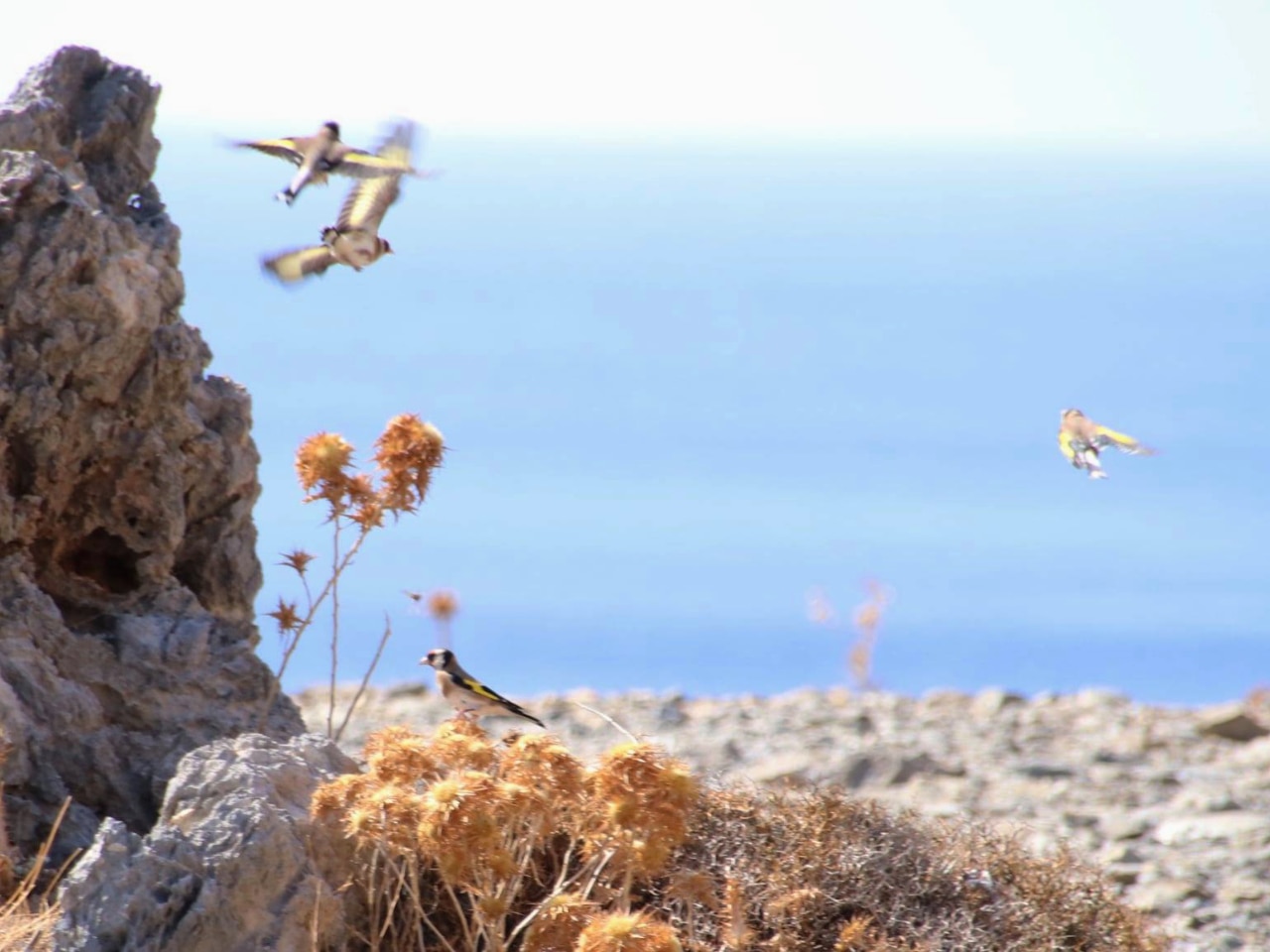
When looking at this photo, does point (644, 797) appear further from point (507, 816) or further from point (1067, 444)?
point (1067, 444)

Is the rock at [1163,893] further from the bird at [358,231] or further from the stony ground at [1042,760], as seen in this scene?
the bird at [358,231]

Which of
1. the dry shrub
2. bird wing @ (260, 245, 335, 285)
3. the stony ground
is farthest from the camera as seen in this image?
the stony ground

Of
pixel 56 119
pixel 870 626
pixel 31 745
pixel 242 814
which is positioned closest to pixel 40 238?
pixel 56 119

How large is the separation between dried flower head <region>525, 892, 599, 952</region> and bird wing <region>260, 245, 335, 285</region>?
8.44ft

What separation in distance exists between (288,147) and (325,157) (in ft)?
0.71

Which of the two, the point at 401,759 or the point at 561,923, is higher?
the point at 401,759

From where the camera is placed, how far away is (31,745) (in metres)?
4.79

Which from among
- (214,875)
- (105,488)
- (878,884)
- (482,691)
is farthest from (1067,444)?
(105,488)

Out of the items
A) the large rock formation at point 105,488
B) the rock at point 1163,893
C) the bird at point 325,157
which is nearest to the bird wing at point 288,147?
the bird at point 325,157

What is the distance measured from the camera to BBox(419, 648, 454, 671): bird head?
513 cm

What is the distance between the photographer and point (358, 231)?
5383 millimetres

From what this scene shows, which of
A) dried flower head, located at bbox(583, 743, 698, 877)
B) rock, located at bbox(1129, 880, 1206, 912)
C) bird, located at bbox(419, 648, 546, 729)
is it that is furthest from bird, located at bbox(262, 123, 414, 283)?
rock, located at bbox(1129, 880, 1206, 912)

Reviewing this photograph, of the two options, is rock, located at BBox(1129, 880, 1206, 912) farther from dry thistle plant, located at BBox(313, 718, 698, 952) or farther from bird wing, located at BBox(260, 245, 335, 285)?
bird wing, located at BBox(260, 245, 335, 285)

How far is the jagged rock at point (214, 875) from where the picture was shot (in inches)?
146
